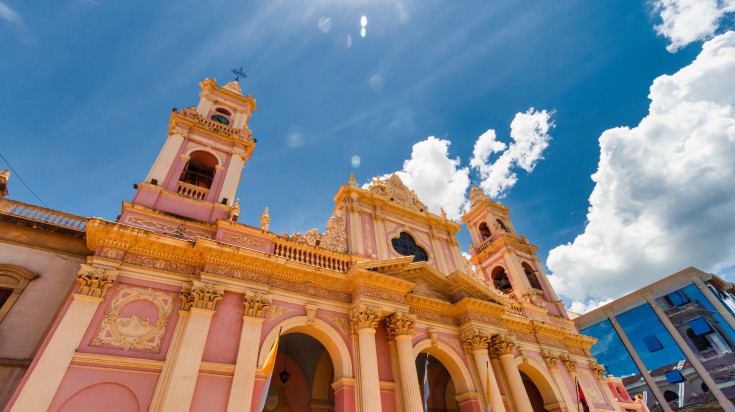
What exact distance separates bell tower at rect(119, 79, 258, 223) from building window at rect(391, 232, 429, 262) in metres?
7.53

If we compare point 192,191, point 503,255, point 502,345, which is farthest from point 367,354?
point 503,255

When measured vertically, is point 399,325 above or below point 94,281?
below

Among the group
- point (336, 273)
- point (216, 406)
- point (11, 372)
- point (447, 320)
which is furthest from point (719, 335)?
point (11, 372)

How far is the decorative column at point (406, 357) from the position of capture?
1020cm

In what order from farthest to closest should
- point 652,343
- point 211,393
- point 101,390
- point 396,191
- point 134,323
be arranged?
point 652,343
point 396,191
point 134,323
point 211,393
point 101,390

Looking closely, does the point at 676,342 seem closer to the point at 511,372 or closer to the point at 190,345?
the point at 511,372

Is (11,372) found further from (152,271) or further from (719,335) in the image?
(719,335)

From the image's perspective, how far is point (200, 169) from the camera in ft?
47.2

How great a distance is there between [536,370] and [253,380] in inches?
480

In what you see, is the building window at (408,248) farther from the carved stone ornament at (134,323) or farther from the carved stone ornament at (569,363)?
the carved stone ornament at (134,323)

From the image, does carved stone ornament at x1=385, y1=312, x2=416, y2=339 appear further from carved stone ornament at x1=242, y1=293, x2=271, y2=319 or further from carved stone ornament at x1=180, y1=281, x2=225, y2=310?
carved stone ornament at x1=180, y1=281, x2=225, y2=310

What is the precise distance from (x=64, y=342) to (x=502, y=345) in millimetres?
13295

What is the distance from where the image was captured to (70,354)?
779cm

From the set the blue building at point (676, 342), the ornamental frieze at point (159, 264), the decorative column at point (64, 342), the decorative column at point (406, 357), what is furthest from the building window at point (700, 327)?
the decorative column at point (64, 342)
